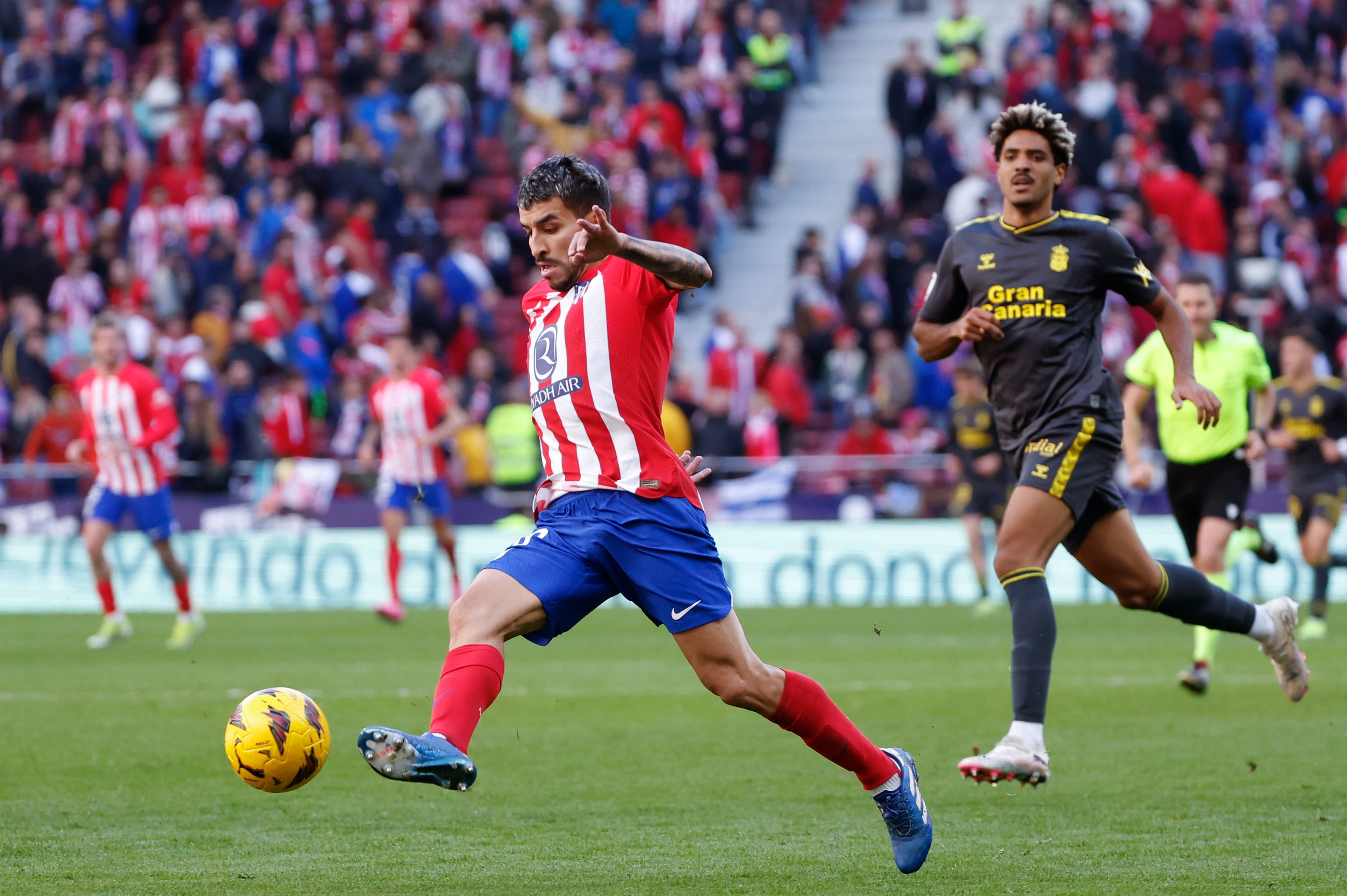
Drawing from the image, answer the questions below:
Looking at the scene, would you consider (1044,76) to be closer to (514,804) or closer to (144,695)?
(144,695)

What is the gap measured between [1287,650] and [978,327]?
2.15m

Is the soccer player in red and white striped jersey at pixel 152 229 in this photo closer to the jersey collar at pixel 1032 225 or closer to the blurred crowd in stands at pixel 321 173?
the blurred crowd in stands at pixel 321 173

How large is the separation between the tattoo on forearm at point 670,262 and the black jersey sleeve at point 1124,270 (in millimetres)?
2202

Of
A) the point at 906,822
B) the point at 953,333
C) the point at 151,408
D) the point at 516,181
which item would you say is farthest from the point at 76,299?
the point at 906,822

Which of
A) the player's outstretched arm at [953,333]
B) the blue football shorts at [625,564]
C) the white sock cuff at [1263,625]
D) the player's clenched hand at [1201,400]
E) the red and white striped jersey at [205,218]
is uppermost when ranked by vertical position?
A: the red and white striped jersey at [205,218]

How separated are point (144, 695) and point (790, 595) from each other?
8719 millimetres

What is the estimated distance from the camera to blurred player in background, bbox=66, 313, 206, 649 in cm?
1383

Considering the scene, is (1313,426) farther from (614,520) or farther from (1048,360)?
(614,520)

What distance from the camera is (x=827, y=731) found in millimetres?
5352

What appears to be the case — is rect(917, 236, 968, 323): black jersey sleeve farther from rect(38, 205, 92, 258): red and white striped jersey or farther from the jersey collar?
rect(38, 205, 92, 258): red and white striped jersey

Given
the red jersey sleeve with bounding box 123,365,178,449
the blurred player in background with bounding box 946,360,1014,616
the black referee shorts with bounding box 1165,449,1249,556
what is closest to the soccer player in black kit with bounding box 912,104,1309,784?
the black referee shorts with bounding box 1165,449,1249,556

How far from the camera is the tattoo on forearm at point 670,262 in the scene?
16.1 feet

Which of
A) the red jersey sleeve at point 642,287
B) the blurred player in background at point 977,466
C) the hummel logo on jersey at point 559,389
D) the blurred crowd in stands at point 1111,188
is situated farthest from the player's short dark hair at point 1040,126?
the blurred crowd in stands at point 1111,188

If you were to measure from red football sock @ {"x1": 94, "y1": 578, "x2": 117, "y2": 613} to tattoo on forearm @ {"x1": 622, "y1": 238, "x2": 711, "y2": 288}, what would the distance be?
33.7ft
